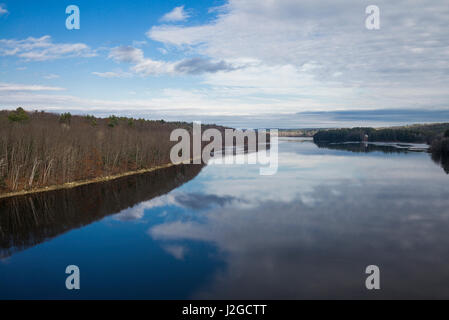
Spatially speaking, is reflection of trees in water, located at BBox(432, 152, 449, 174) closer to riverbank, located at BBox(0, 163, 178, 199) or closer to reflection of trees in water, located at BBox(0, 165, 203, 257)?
reflection of trees in water, located at BBox(0, 165, 203, 257)

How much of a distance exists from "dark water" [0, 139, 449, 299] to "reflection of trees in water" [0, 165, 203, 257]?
79 millimetres

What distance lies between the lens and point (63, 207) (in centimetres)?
2056

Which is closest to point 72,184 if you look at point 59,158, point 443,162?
point 59,158

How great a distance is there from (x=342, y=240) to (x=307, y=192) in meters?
11.1

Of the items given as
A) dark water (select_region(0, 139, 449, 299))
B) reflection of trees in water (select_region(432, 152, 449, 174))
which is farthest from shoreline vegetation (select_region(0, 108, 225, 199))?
reflection of trees in water (select_region(432, 152, 449, 174))

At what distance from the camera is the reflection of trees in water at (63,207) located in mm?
15391

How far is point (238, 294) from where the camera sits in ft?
30.1

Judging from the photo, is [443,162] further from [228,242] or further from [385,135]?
[385,135]

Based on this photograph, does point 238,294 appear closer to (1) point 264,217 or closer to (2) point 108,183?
(1) point 264,217

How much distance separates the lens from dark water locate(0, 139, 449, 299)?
9734 mm

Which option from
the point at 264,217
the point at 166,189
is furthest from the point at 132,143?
the point at 264,217

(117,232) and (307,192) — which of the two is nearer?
(117,232)

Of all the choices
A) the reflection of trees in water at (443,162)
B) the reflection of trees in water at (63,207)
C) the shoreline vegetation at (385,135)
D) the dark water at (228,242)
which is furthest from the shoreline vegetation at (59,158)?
the shoreline vegetation at (385,135)

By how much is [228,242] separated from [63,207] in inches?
508
